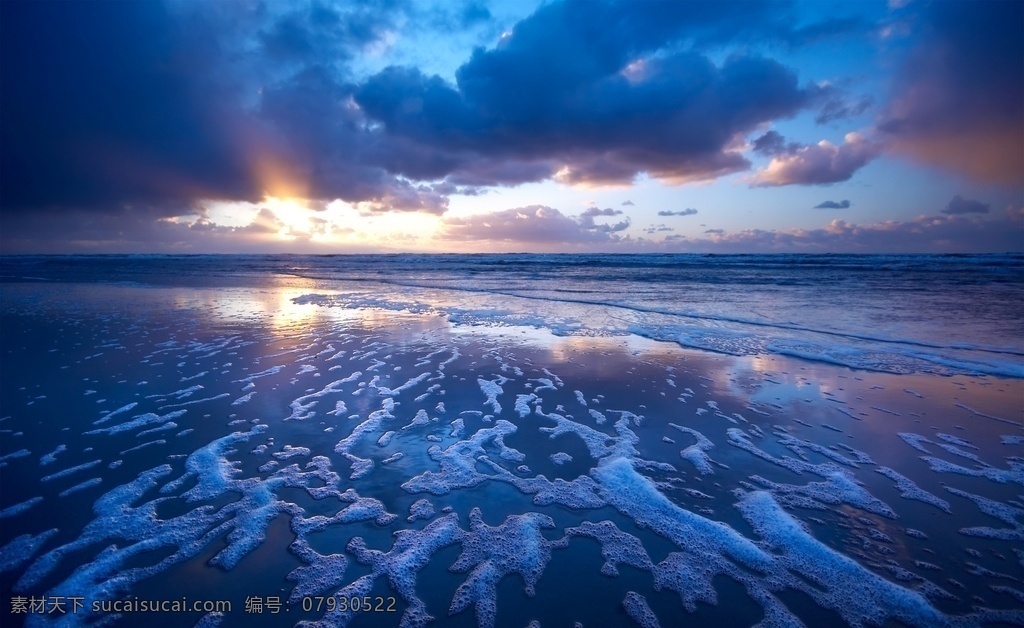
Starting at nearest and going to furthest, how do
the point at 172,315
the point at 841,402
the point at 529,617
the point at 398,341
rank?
the point at 529,617, the point at 841,402, the point at 398,341, the point at 172,315

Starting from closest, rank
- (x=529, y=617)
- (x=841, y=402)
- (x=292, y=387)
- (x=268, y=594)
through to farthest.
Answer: (x=529, y=617)
(x=268, y=594)
(x=841, y=402)
(x=292, y=387)

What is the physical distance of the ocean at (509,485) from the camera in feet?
8.62

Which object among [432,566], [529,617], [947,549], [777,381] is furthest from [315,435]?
[777,381]

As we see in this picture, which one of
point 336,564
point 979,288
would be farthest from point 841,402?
point 979,288

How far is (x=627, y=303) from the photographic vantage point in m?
15.7

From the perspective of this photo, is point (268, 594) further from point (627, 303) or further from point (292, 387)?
point (627, 303)

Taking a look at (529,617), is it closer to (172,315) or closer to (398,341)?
(398,341)

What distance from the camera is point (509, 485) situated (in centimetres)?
384

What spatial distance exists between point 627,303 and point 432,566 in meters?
13.9

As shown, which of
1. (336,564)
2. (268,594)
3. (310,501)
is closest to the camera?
(268,594)

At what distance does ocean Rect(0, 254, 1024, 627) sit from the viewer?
2.63m

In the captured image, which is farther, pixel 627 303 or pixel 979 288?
pixel 979 288

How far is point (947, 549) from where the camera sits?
9.89 ft

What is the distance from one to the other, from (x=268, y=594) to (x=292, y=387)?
406 centimetres
